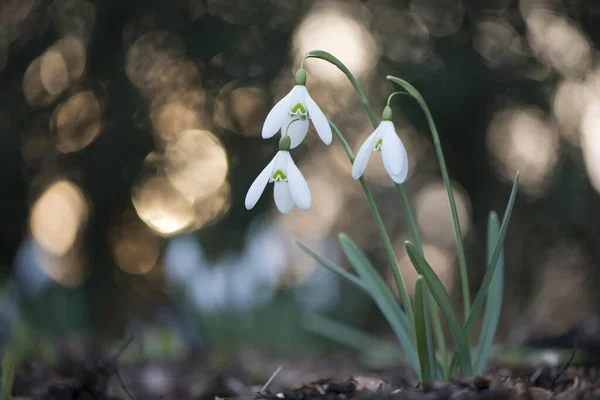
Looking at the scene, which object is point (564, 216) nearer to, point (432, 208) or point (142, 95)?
point (432, 208)

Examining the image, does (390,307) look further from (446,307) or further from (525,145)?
(525,145)

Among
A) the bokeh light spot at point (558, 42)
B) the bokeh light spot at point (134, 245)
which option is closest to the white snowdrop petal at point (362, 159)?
the bokeh light spot at point (558, 42)

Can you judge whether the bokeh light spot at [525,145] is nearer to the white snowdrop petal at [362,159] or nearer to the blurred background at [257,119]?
the blurred background at [257,119]

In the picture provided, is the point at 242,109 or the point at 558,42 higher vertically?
the point at 558,42

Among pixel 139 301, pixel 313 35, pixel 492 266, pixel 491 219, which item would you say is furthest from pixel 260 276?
pixel 139 301

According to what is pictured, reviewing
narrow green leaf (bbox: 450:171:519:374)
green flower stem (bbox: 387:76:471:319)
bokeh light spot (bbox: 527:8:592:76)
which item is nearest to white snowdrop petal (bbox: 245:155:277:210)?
green flower stem (bbox: 387:76:471:319)

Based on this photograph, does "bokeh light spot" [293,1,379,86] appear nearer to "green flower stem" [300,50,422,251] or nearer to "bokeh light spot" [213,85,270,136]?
"bokeh light spot" [213,85,270,136]

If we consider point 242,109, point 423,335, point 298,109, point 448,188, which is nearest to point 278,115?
point 298,109
